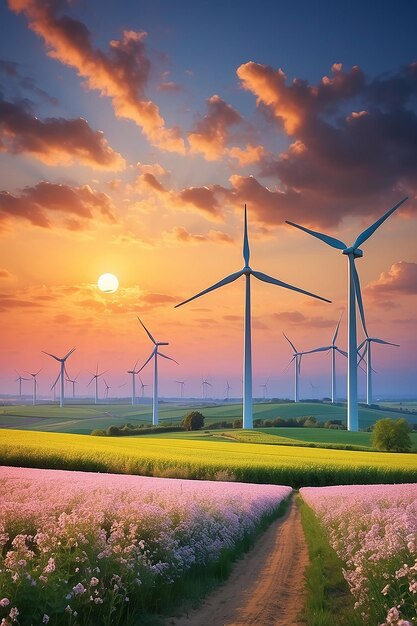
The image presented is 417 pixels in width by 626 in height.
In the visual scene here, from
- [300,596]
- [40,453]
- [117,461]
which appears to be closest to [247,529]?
[300,596]

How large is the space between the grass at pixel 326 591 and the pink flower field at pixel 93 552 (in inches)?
102

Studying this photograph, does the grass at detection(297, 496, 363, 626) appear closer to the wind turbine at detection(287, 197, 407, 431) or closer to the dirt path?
the dirt path

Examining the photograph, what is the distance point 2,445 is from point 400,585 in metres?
45.6

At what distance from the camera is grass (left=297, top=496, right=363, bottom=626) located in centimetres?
1054

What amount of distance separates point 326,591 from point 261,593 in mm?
1473

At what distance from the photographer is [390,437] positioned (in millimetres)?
83750

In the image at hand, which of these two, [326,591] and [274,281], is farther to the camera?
[274,281]

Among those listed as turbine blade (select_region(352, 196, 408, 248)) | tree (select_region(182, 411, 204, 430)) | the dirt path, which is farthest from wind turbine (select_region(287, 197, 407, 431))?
the dirt path

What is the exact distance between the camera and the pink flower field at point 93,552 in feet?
28.1

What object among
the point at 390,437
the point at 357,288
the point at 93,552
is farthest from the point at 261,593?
the point at 357,288

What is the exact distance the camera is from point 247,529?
1972cm

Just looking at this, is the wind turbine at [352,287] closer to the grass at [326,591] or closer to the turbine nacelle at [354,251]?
the turbine nacelle at [354,251]

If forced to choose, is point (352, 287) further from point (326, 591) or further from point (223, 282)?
point (326, 591)

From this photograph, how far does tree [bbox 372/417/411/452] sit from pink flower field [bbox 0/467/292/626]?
72189mm
